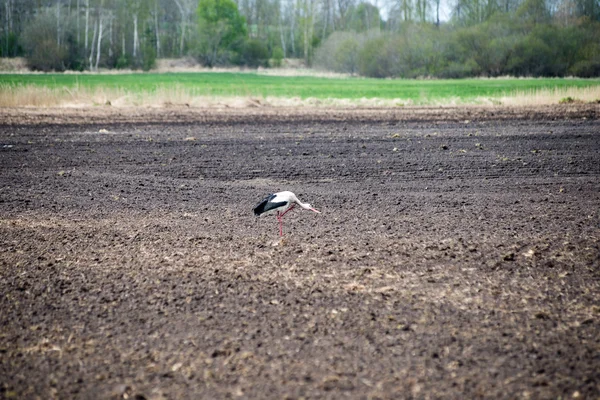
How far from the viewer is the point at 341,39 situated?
74.2 metres

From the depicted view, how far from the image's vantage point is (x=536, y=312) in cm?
493

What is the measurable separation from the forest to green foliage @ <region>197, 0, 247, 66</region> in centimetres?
14

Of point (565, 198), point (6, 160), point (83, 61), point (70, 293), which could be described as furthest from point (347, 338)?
point (83, 61)

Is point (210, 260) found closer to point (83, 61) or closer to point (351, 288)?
point (351, 288)

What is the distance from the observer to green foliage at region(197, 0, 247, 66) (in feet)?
264

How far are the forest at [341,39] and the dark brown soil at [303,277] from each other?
45276 mm

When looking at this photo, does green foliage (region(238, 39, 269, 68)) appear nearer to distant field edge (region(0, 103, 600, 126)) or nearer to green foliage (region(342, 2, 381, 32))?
green foliage (region(342, 2, 381, 32))

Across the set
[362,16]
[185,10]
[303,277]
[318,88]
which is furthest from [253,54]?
[303,277]

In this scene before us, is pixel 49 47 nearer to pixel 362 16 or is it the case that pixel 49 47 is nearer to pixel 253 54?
pixel 253 54

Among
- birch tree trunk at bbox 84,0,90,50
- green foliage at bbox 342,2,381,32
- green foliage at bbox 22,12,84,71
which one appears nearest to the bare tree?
birch tree trunk at bbox 84,0,90,50

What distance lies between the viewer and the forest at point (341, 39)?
178 ft

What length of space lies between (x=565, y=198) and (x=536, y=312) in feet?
14.6

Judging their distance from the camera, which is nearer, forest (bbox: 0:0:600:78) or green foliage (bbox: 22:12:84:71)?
green foliage (bbox: 22:12:84:71)

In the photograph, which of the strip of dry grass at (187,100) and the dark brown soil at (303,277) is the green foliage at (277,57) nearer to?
the strip of dry grass at (187,100)
